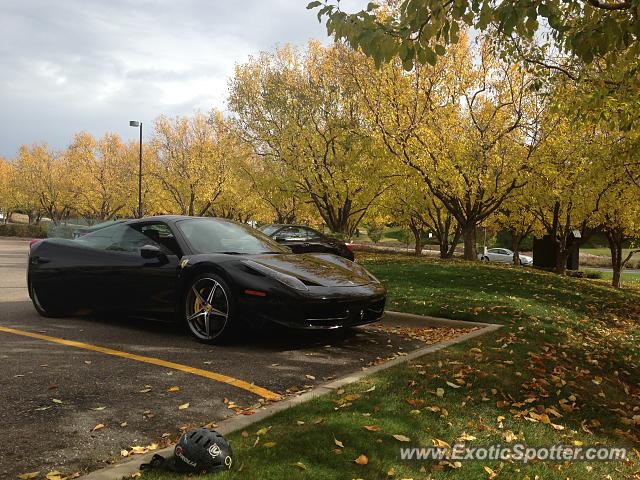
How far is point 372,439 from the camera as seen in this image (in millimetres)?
3146

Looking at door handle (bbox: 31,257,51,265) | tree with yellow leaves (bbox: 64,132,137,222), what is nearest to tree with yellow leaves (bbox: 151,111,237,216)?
tree with yellow leaves (bbox: 64,132,137,222)

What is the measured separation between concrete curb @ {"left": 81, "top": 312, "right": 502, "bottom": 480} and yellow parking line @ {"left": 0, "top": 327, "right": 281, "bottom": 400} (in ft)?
1.00

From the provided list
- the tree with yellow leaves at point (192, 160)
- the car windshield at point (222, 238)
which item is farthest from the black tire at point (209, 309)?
the tree with yellow leaves at point (192, 160)

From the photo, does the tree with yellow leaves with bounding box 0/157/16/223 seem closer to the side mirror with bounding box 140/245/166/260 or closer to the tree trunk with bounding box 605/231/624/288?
the tree trunk with bounding box 605/231/624/288

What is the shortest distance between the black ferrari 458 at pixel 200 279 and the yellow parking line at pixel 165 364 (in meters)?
0.72

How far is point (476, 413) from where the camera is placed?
375 centimetres

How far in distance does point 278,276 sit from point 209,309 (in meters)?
0.87

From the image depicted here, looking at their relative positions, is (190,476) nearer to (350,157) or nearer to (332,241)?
(332,241)

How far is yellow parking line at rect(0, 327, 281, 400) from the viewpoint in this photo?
4117 millimetres

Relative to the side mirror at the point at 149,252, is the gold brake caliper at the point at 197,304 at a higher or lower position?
lower

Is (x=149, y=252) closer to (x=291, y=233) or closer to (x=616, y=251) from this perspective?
(x=291, y=233)

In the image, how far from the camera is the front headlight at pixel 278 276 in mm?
5168

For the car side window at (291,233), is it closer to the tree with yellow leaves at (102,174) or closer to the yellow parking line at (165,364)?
the yellow parking line at (165,364)

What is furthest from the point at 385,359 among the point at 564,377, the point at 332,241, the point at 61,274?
the point at 332,241
